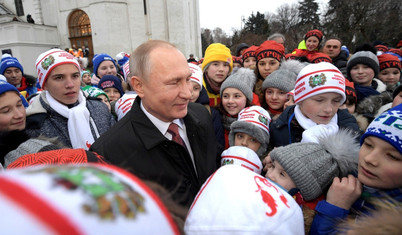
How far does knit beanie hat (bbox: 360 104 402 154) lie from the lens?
49.1 inches

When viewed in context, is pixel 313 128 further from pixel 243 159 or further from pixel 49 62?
pixel 49 62

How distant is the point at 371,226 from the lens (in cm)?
76

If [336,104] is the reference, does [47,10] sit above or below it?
above

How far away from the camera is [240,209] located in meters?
0.77

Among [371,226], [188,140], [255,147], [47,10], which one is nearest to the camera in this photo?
[371,226]

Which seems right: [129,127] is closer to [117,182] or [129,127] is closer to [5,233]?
[117,182]

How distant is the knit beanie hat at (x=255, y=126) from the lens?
7.74ft

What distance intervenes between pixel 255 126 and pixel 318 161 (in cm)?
91

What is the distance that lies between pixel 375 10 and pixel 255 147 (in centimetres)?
1951

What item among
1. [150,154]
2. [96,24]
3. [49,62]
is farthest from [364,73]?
[96,24]

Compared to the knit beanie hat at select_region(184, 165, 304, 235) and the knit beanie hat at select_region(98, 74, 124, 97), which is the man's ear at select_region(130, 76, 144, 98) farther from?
the knit beanie hat at select_region(98, 74, 124, 97)

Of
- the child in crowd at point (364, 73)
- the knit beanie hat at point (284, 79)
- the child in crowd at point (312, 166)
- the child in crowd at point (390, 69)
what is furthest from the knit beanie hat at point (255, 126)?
the child in crowd at point (390, 69)

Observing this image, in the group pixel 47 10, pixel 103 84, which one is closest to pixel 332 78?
pixel 103 84

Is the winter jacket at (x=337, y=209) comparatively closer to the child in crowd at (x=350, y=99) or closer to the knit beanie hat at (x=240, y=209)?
the knit beanie hat at (x=240, y=209)
